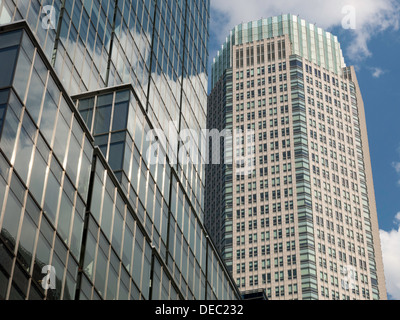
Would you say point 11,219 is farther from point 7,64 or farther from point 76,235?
point 7,64

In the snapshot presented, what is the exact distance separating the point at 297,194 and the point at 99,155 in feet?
466

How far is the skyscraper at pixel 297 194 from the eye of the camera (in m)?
169

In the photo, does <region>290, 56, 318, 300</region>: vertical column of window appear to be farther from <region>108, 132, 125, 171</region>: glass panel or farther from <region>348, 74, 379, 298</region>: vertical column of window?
<region>108, 132, 125, 171</region>: glass panel

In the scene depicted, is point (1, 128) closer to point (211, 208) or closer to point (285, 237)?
point (285, 237)

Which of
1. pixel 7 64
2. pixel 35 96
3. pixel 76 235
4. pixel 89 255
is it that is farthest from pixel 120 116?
pixel 7 64

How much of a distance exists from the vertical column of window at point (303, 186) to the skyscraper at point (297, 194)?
248 mm

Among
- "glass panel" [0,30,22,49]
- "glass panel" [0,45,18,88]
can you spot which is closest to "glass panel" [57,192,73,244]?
"glass panel" [0,45,18,88]

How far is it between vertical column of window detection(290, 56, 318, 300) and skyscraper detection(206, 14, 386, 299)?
248mm

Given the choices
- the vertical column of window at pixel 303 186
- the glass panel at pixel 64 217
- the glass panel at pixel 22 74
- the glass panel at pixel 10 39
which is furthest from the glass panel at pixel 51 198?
the vertical column of window at pixel 303 186

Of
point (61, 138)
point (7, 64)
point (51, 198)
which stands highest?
point (7, 64)

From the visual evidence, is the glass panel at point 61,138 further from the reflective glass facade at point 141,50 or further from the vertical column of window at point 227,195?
the vertical column of window at point 227,195

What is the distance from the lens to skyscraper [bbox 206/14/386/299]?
169 m

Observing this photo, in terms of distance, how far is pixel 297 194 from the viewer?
584ft
